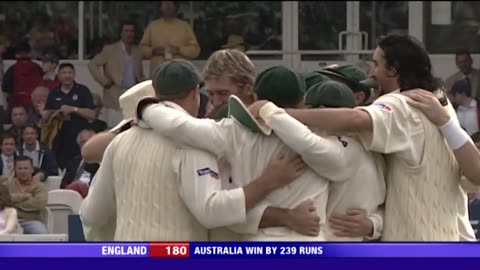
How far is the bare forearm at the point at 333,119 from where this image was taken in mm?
5387

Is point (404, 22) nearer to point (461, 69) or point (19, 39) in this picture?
point (461, 69)

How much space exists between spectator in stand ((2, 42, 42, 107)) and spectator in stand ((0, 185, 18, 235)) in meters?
4.67

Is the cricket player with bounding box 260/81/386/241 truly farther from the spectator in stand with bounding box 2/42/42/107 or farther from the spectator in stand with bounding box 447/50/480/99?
the spectator in stand with bounding box 2/42/42/107

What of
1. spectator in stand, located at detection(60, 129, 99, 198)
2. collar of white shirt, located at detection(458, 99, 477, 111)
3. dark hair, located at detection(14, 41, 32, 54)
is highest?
dark hair, located at detection(14, 41, 32, 54)

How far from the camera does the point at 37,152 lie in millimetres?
13711

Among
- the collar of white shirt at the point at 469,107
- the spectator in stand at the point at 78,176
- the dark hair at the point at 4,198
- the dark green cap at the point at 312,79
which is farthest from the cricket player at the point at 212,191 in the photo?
the collar of white shirt at the point at 469,107

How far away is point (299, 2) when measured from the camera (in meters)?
17.3

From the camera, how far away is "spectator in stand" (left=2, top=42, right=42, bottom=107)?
1557cm

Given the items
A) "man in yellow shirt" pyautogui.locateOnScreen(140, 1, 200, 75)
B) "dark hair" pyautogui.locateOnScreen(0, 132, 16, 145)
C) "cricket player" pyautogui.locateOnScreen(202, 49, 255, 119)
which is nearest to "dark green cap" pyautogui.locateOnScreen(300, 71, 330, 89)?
"cricket player" pyautogui.locateOnScreen(202, 49, 255, 119)

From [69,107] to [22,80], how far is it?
1269mm

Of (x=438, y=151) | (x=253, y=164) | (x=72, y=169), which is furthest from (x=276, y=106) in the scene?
(x=72, y=169)

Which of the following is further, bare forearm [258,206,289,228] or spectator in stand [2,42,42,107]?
spectator in stand [2,42,42,107]

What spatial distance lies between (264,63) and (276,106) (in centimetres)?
1069

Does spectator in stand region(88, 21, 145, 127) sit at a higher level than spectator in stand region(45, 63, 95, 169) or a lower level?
higher
